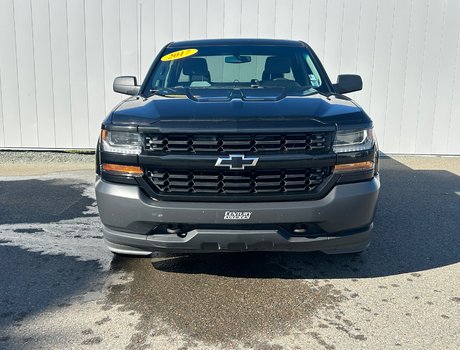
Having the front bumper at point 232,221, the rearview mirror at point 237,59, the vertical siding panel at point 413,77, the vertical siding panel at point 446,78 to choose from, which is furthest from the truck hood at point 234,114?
the vertical siding panel at point 446,78

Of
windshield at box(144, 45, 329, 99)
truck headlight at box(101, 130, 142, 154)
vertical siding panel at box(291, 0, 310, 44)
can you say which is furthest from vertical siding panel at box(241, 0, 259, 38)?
truck headlight at box(101, 130, 142, 154)

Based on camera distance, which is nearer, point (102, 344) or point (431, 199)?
point (102, 344)

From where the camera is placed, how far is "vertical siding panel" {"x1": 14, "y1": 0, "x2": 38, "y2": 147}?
8508mm

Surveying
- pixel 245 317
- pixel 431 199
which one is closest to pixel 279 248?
pixel 245 317

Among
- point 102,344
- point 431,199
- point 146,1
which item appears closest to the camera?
point 102,344

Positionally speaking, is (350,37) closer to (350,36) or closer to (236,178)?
(350,36)

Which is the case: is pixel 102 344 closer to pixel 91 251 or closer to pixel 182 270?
Answer: pixel 182 270

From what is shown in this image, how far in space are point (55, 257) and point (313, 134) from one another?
2.50 metres

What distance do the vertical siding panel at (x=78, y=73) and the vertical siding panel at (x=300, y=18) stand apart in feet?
12.6

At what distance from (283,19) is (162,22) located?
2200mm

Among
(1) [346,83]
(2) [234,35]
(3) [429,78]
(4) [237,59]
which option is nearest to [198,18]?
(2) [234,35]

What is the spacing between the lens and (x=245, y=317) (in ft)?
9.95

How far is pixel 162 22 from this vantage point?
27.8ft

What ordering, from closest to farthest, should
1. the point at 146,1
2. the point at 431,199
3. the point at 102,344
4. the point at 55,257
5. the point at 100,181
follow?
the point at 102,344
the point at 100,181
the point at 55,257
the point at 431,199
the point at 146,1
